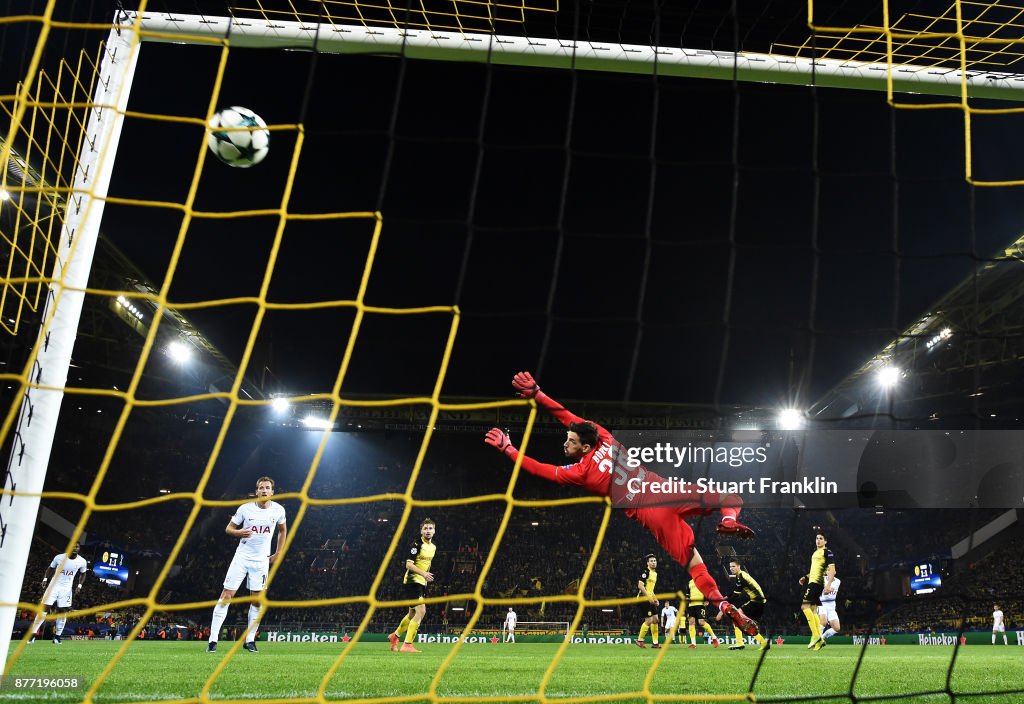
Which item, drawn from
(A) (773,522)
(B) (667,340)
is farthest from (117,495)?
(A) (773,522)

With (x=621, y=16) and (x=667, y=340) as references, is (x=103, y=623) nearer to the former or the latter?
(x=667, y=340)

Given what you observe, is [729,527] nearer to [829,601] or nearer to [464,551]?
[829,601]

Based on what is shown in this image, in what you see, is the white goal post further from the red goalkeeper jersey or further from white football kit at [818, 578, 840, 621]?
the red goalkeeper jersey

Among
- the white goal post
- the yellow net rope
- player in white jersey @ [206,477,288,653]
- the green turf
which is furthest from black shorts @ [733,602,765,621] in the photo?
the white goal post

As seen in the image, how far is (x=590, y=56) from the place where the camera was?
4227 mm

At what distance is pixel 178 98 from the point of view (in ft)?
20.5

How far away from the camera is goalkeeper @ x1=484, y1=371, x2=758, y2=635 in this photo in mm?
5375

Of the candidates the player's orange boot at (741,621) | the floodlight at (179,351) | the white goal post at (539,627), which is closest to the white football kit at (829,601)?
the player's orange boot at (741,621)

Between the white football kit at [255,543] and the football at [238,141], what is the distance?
4.10 metres

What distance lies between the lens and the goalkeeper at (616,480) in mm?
5375

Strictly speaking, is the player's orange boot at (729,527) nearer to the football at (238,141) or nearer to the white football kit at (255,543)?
the white football kit at (255,543)

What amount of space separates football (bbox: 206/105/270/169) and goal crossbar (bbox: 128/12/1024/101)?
46cm

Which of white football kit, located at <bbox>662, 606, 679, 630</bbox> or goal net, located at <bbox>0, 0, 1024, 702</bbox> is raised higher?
goal net, located at <bbox>0, 0, 1024, 702</bbox>
